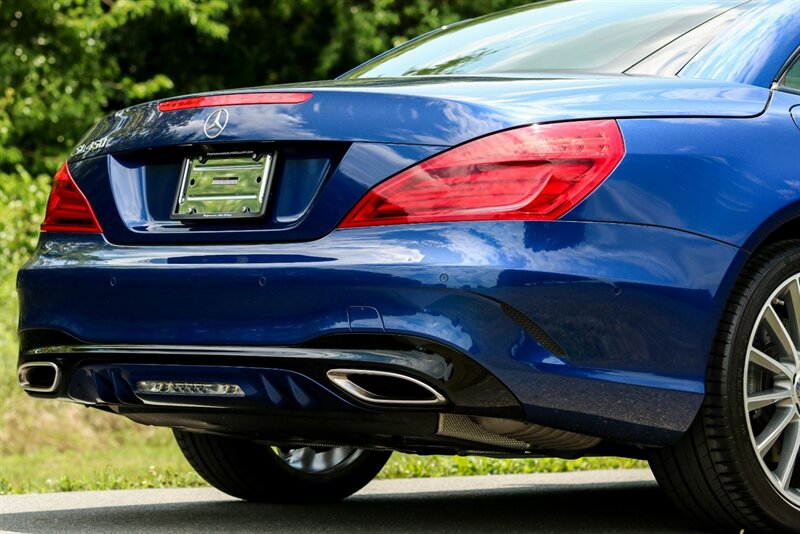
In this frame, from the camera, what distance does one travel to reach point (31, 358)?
4184mm

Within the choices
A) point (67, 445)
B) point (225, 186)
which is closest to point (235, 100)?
point (225, 186)

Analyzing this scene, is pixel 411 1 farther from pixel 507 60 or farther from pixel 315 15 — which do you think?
pixel 507 60

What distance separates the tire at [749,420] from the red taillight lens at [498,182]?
606 mm

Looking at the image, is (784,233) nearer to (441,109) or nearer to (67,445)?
(441,109)

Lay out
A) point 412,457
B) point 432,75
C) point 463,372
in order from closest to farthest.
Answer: point 463,372, point 432,75, point 412,457

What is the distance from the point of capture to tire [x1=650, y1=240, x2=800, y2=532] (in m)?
3.87

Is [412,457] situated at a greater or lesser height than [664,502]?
lesser

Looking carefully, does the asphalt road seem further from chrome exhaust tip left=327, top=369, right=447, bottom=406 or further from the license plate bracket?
the license plate bracket

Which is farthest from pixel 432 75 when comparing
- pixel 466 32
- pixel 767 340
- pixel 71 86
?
pixel 71 86

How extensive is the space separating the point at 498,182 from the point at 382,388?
585 millimetres

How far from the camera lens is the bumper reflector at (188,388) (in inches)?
150

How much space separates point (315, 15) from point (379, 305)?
→ 63.7ft

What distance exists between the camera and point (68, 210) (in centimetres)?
422

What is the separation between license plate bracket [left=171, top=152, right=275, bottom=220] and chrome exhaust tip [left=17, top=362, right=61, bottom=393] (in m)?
0.58
